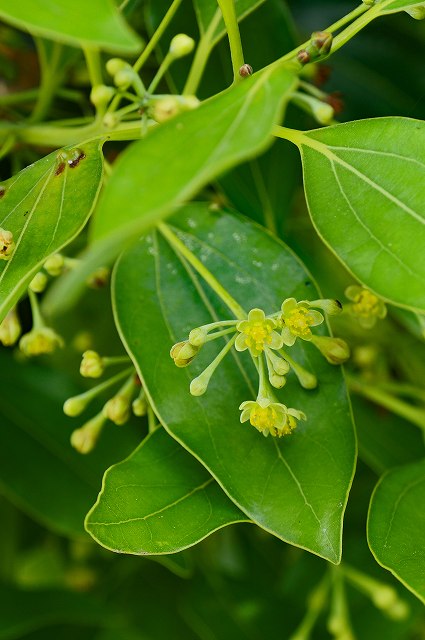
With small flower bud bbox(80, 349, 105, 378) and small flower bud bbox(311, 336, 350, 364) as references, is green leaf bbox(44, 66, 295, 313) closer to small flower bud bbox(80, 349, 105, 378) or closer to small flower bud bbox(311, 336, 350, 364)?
small flower bud bbox(311, 336, 350, 364)

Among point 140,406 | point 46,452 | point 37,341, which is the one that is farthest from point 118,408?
point 46,452

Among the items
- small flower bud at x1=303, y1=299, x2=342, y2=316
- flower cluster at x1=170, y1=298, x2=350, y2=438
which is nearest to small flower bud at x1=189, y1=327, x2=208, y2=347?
flower cluster at x1=170, y1=298, x2=350, y2=438

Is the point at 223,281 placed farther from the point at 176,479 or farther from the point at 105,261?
the point at 105,261

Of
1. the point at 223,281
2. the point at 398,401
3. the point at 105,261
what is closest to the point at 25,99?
the point at 223,281

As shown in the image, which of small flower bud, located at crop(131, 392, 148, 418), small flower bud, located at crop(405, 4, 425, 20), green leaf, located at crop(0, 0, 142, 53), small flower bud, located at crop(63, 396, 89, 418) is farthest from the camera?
small flower bud, located at crop(63, 396, 89, 418)

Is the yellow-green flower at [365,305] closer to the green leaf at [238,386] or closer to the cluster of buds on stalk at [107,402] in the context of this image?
the green leaf at [238,386]

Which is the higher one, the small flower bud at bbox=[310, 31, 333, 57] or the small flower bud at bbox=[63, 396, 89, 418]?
the small flower bud at bbox=[310, 31, 333, 57]
